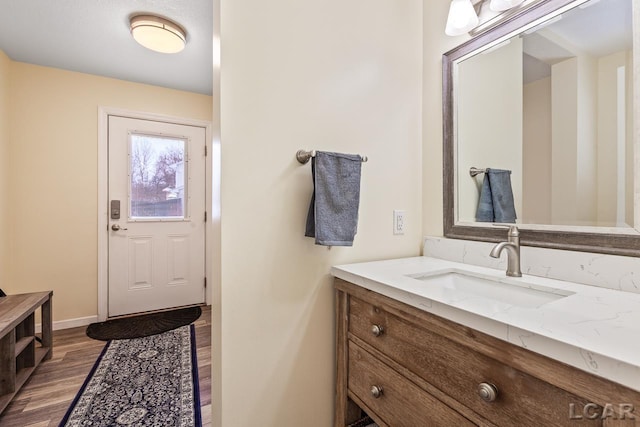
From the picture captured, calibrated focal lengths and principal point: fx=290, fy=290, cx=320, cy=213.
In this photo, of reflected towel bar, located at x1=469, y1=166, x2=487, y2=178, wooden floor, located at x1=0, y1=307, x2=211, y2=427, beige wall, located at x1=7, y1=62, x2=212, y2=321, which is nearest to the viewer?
reflected towel bar, located at x1=469, y1=166, x2=487, y2=178

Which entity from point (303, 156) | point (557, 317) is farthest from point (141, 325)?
point (557, 317)

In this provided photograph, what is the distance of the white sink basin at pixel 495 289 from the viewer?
879 millimetres

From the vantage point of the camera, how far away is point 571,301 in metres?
0.75

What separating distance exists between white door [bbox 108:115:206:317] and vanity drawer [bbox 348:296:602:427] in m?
2.62

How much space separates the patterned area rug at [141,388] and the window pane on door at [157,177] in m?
1.24

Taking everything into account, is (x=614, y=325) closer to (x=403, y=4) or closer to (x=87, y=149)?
(x=403, y=4)

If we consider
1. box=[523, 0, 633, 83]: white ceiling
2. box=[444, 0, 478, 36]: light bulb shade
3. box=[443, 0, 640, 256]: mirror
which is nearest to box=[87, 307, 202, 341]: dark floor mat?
box=[443, 0, 640, 256]: mirror

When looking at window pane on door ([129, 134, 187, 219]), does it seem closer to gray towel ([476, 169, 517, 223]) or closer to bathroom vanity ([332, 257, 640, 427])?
bathroom vanity ([332, 257, 640, 427])

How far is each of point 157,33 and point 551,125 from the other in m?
2.29

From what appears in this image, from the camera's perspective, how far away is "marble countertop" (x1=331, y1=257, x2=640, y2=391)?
478mm

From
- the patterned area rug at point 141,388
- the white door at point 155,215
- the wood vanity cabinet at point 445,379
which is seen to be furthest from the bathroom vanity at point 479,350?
the white door at point 155,215

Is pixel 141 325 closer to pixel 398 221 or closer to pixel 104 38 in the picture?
pixel 104 38

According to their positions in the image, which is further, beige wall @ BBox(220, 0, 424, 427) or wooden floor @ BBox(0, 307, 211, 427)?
wooden floor @ BBox(0, 307, 211, 427)

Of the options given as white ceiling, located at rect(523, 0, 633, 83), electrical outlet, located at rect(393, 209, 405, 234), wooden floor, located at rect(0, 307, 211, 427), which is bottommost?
wooden floor, located at rect(0, 307, 211, 427)
